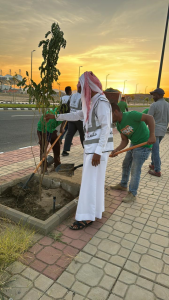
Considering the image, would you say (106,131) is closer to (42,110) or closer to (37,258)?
(42,110)

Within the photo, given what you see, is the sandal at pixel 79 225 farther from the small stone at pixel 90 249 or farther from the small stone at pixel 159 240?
the small stone at pixel 159 240

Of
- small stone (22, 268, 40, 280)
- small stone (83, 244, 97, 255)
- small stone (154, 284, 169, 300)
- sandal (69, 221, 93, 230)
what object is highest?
sandal (69, 221, 93, 230)

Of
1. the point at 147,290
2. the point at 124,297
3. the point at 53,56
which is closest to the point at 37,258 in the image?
the point at 124,297

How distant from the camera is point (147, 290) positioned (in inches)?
80.7

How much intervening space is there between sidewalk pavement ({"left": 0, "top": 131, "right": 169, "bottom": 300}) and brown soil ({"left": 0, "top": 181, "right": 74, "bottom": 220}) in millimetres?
456

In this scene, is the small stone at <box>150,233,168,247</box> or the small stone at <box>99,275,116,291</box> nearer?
the small stone at <box>99,275,116,291</box>

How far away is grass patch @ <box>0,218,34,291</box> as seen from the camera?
2.22 meters

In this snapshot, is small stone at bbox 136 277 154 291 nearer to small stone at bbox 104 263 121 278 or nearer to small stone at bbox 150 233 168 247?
small stone at bbox 104 263 121 278

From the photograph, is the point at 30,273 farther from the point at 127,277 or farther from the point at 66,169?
the point at 66,169

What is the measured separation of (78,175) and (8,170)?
1.52 metres

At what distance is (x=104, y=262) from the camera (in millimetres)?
2355

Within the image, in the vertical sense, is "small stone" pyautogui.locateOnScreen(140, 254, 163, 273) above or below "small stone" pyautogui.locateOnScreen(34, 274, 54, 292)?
below

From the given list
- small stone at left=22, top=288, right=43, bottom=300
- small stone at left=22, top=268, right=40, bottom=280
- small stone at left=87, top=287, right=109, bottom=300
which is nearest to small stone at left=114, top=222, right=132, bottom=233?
small stone at left=87, top=287, right=109, bottom=300

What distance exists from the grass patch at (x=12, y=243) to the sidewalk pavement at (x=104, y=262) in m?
0.07
